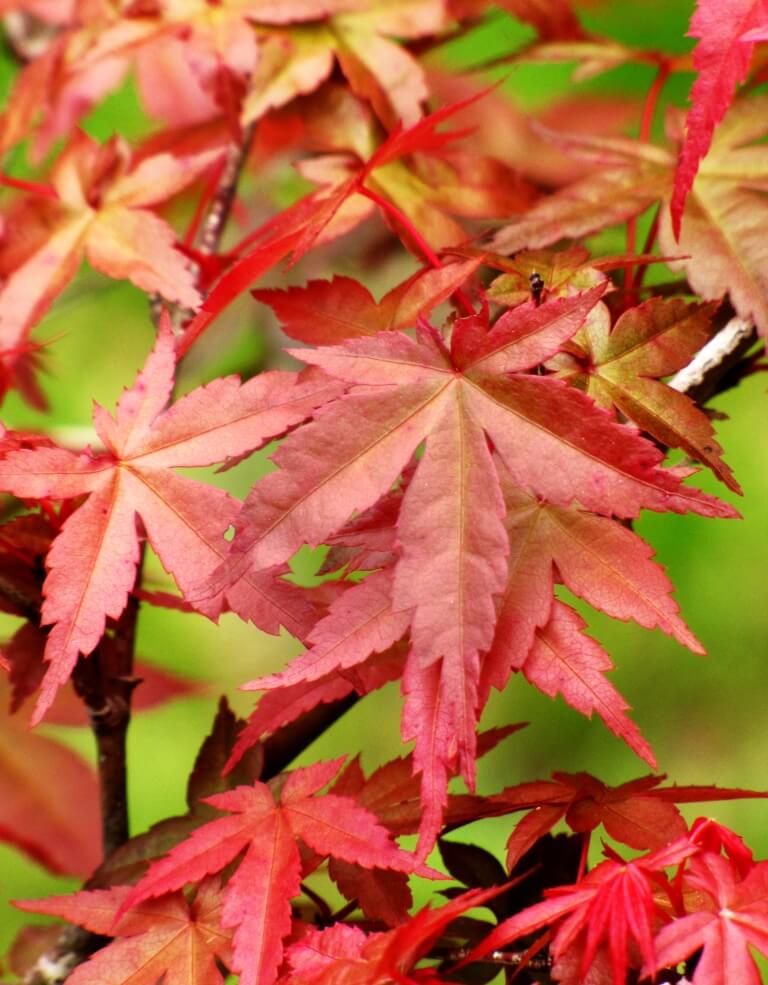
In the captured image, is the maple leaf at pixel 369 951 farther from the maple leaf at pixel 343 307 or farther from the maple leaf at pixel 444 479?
the maple leaf at pixel 343 307

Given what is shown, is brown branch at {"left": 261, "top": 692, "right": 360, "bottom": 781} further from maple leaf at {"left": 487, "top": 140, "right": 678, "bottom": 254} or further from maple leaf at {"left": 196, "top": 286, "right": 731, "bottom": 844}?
maple leaf at {"left": 487, "top": 140, "right": 678, "bottom": 254}

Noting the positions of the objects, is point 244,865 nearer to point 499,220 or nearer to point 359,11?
point 499,220

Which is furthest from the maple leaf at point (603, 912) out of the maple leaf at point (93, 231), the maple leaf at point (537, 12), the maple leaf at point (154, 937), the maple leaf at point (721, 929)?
the maple leaf at point (537, 12)

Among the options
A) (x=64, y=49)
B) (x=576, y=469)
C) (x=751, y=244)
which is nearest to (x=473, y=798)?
(x=576, y=469)

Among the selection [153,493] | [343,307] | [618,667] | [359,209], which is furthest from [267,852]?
[618,667]

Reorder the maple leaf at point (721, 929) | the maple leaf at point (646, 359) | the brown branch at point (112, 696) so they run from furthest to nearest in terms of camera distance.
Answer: the brown branch at point (112, 696)
the maple leaf at point (646, 359)
the maple leaf at point (721, 929)

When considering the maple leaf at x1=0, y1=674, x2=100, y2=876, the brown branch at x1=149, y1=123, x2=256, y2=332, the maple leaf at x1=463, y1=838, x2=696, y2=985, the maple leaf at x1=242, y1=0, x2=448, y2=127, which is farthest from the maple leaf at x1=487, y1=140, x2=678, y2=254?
the maple leaf at x1=0, y1=674, x2=100, y2=876
